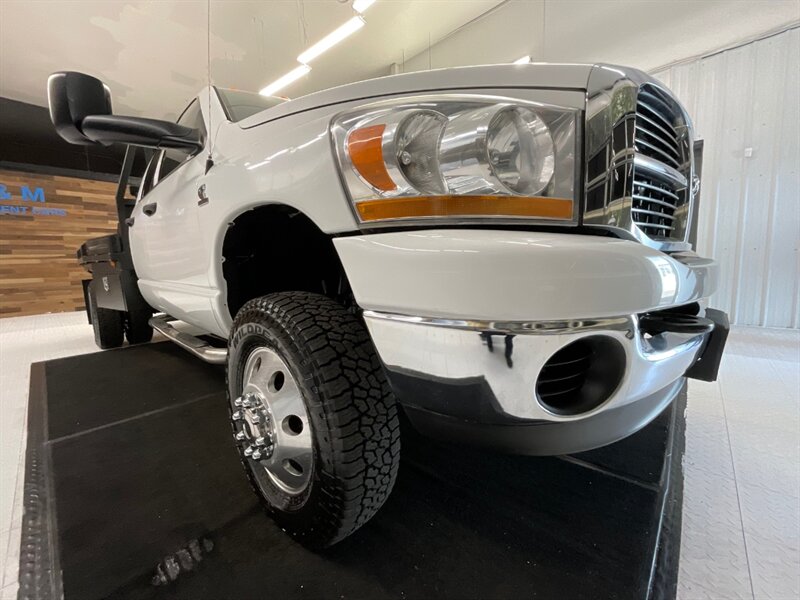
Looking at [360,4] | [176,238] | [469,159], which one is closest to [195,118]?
[176,238]

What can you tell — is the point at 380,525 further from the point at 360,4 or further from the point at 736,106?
the point at 736,106

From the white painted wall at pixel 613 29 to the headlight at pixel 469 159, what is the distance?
15.8 ft

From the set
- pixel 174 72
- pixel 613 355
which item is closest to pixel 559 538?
pixel 613 355

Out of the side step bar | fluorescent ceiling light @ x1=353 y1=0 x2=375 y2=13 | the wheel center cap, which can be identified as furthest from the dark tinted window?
fluorescent ceiling light @ x1=353 y1=0 x2=375 y2=13

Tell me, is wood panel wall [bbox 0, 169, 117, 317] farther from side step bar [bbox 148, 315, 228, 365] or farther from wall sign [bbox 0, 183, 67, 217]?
side step bar [bbox 148, 315, 228, 365]

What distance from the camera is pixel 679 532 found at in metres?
1.03

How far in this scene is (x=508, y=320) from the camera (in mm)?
603

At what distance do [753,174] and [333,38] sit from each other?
506 centimetres

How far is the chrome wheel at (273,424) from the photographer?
94 cm

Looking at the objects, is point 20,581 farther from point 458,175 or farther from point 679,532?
point 679,532

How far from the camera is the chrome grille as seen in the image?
83cm

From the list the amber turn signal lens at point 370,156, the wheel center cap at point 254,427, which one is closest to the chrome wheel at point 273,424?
the wheel center cap at point 254,427

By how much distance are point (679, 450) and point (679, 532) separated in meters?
0.54

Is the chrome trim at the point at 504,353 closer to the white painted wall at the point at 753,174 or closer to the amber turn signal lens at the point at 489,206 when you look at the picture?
the amber turn signal lens at the point at 489,206
